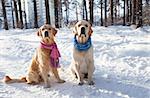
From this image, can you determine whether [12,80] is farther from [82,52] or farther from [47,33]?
[82,52]

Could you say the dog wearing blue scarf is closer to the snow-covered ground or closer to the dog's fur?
the snow-covered ground

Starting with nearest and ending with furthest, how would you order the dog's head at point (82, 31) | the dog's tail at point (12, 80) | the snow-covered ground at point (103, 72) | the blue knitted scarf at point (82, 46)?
1. the snow-covered ground at point (103, 72)
2. the dog's head at point (82, 31)
3. the blue knitted scarf at point (82, 46)
4. the dog's tail at point (12, 80)

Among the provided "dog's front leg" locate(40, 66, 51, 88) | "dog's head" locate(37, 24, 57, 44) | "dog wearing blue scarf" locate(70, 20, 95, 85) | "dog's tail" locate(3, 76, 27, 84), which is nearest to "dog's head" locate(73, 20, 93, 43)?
"dog wearing blue scarf" locate(70, 20, 95, 85)

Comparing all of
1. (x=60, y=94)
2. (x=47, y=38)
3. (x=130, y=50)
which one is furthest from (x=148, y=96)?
(x=130, y=50)

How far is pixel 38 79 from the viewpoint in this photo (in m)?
7.05

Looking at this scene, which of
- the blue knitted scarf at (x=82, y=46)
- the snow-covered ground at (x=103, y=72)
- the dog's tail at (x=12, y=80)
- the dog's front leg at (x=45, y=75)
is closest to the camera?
the snow-covered ground at (x=103, y=72)

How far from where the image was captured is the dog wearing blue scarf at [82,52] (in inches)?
260

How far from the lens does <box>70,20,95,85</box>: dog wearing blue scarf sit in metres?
6.59

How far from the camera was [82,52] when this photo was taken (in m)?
6.69

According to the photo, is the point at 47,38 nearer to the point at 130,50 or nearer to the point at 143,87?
the point at 143,87

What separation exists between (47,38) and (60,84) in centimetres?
111

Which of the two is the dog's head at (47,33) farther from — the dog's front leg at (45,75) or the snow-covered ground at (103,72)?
Result: the snow-covered ground at (103,72)

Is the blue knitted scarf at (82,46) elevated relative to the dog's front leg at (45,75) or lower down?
elevated

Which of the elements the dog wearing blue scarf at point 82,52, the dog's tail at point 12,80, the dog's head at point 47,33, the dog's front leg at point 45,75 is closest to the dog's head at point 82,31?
the dog wearing blue scarf at point 82,52
